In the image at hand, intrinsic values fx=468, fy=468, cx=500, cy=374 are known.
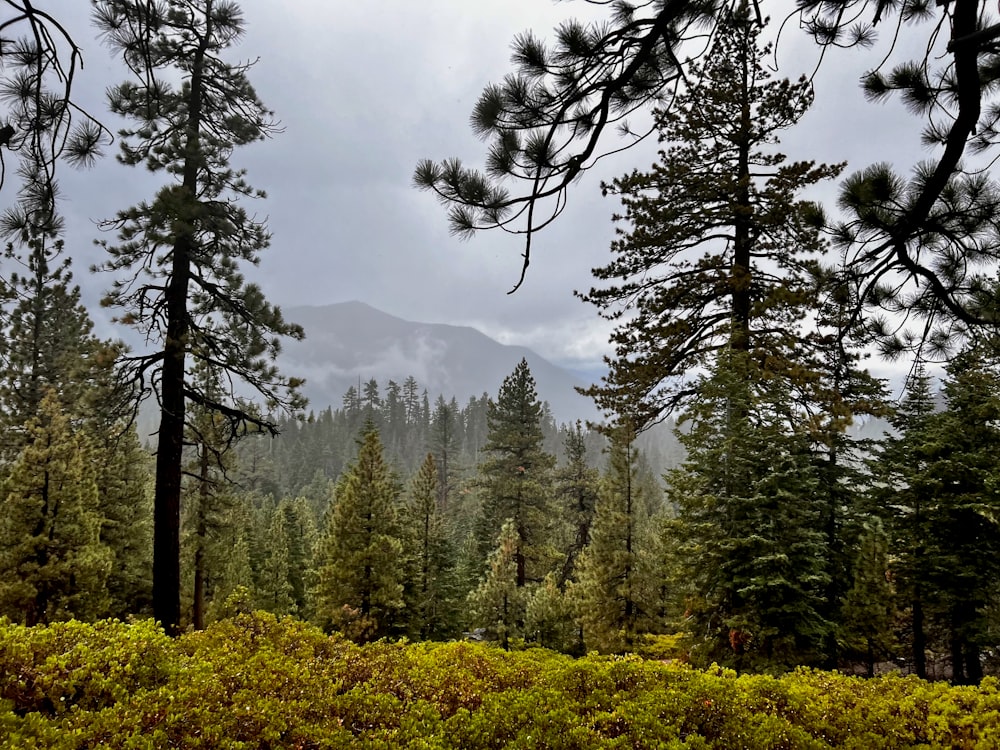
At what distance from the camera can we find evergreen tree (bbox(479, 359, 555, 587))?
2317 centimetres

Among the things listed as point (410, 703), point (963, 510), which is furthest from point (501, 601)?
point (410, 703)

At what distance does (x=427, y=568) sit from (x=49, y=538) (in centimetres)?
1344

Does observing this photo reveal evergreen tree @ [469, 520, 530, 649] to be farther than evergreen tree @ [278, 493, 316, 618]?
No

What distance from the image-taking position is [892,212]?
3.42 m

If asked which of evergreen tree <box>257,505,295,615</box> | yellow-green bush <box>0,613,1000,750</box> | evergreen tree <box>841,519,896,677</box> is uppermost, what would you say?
yellow-green bush <box>0,613,1000,750</box>

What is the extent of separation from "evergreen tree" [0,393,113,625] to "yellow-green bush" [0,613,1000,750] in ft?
39.1

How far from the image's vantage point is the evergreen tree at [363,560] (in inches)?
681

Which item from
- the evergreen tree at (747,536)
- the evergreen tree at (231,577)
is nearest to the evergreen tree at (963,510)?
the evergreen tree at (747,536)

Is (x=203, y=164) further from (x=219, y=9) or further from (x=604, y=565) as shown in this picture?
(x=604, y=565)

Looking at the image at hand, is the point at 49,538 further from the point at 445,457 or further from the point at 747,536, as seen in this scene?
the point at 445,457

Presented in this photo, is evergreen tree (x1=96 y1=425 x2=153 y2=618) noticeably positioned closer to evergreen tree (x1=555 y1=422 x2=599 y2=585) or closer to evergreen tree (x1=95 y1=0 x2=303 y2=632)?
evergreen tree (x1=95 y1=0 x2=303 y2=632)

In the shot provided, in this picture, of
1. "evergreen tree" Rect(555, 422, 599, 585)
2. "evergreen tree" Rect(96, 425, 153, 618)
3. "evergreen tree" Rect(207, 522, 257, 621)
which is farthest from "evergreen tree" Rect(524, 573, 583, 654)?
"evergreen tree" Rect(96, 425, 153, 618)

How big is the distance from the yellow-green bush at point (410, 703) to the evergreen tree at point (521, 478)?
17.8 metres

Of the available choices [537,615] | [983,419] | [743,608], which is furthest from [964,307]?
[537,615]
